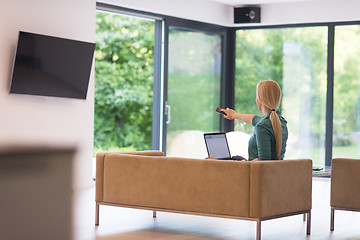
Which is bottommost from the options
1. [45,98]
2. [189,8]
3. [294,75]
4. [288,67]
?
[45,98]

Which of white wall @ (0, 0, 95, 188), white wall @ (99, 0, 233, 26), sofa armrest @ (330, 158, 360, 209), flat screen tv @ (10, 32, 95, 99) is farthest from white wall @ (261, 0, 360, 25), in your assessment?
sofa armrest @ (330, 158, 360, 209)

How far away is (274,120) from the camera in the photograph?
4.05 meters

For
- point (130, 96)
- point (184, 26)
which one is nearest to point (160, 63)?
point (184, 26)

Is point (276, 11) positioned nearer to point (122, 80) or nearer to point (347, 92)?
point (347, 92)

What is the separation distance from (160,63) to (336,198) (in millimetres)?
4127

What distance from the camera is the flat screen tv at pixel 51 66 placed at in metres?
5.68

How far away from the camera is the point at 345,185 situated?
4371 millimetres

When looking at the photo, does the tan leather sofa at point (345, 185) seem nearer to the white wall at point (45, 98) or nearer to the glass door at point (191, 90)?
the white wall at point (45, 98)

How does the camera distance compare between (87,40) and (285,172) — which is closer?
(285,172)

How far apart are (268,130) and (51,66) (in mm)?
2819

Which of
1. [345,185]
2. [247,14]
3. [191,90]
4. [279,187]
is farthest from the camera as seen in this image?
[247,14]

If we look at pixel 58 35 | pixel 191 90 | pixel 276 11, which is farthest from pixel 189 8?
pixel 58 35

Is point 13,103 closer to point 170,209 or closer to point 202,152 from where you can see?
point 170,209

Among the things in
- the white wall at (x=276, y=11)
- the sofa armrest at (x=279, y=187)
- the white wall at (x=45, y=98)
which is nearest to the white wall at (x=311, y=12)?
the white wall at (x=276, y=11)
